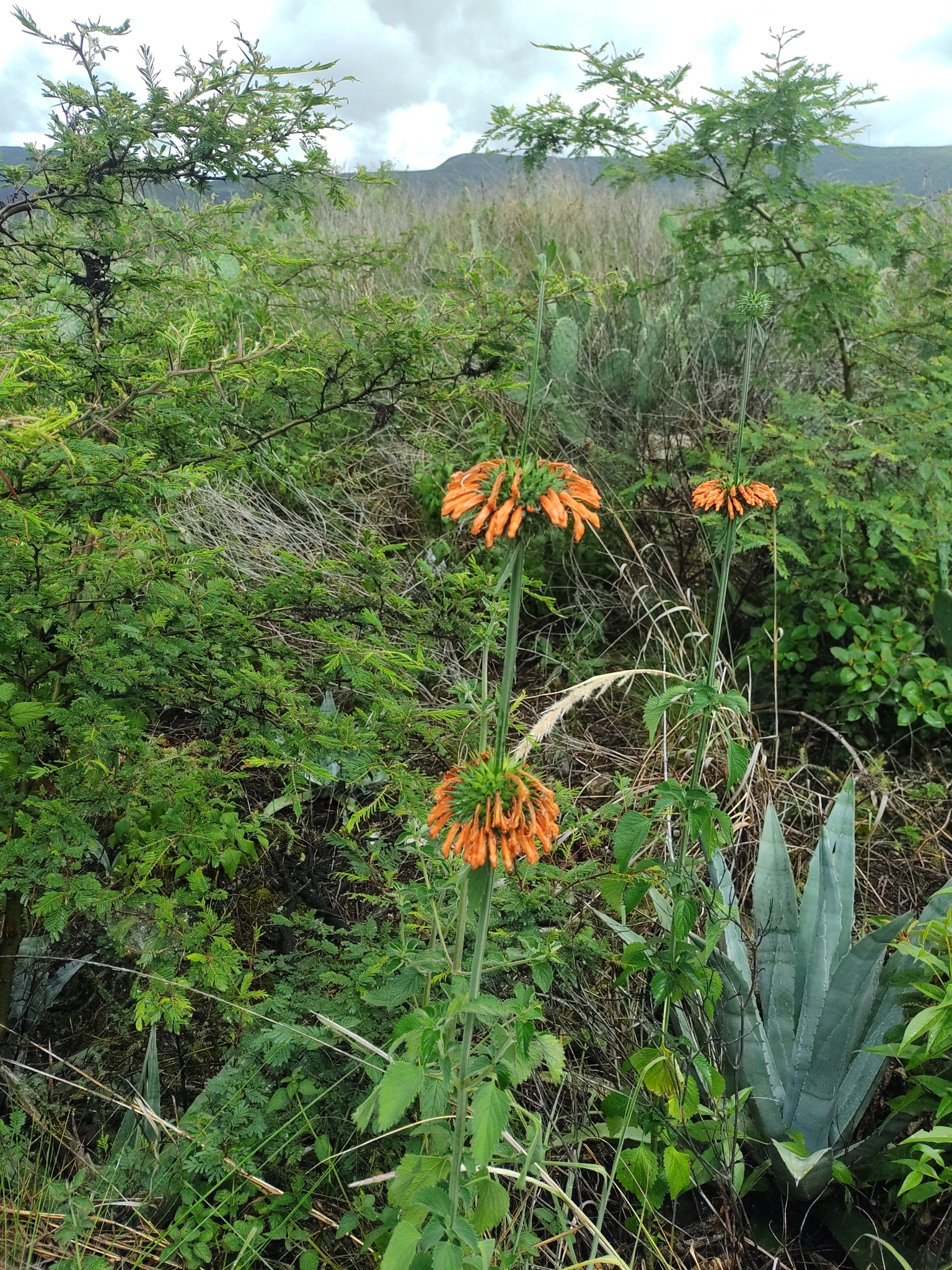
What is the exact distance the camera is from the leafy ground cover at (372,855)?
1221 mm

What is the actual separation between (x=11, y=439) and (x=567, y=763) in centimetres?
171

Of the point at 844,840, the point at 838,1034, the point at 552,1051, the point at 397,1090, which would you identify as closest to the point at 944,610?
→ the point at 844,840

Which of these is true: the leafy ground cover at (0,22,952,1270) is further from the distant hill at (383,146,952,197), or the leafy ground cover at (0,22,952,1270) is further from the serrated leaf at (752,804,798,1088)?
the distant hill at (383,146,952,197)

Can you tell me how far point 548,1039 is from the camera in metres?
1.04

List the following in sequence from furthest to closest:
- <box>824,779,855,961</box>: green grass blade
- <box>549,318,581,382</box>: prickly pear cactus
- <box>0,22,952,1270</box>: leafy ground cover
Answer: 1. <box>549,318,581,382</box>: prickly pear cactus
2. <box>824,779,855,961</box>: green grass blade
3. <box>0,22,952,1270</box>: leafy ground cover

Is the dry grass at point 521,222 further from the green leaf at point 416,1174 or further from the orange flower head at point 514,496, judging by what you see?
the green leaf at point 416,1174

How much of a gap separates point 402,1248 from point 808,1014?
3.47 ft

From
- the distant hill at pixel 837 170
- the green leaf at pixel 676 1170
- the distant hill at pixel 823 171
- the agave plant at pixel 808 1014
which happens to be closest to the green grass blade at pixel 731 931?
the agave plant at pixel 808 1014

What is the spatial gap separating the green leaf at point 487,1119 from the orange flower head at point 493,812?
0.86 feet

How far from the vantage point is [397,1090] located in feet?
2.97

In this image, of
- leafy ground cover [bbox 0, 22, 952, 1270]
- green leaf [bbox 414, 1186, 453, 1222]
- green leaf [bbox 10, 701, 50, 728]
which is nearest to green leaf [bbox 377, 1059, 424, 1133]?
leafy ground cover [bbox 0, 22, 952, 1270]

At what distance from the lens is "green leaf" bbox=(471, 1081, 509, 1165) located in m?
0.87

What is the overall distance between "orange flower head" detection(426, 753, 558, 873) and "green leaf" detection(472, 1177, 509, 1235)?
0.46m

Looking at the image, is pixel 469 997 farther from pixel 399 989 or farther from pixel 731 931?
pixel 731 931
